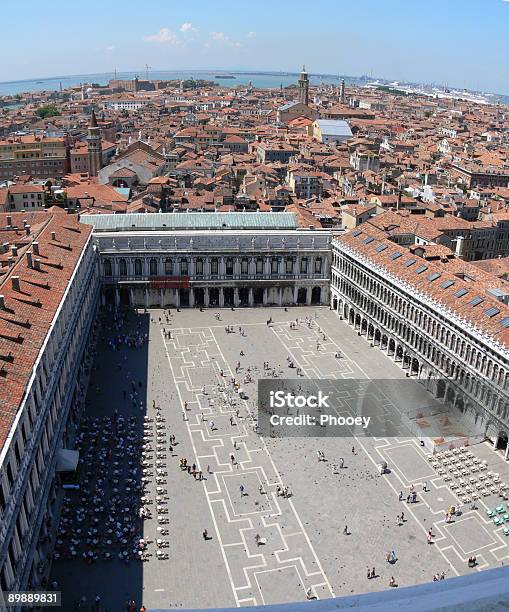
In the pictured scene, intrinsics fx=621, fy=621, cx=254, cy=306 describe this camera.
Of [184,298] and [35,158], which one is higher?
[35,158]

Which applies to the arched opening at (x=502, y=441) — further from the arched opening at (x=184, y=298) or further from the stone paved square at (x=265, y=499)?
the arched opening at (x=184, y=298)

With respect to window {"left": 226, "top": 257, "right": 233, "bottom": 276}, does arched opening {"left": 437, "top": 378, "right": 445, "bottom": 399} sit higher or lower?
Answer: lower

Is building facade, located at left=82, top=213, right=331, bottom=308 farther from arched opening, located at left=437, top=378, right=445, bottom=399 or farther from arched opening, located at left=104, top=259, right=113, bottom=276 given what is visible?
arched opening, located at left=437, top=378, right=445, bottom=399

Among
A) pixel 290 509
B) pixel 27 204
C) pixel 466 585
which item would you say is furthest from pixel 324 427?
pixel 27 204

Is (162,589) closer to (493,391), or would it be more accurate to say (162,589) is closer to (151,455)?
(151,455)

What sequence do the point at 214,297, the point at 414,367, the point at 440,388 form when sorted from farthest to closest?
the point at 214,297 → the point at 414,367 → the point at 440,388

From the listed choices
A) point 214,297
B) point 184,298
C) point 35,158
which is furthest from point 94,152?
point 214,297

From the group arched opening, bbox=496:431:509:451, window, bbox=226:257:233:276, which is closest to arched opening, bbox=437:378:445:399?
arched opening, bbox=496:431:509:451

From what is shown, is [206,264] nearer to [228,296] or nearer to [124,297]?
[228,296]

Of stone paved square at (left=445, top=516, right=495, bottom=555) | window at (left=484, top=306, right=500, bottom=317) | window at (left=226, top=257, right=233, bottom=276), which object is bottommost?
stone paved square at (left=445, top=516, right=495, bottom=555)

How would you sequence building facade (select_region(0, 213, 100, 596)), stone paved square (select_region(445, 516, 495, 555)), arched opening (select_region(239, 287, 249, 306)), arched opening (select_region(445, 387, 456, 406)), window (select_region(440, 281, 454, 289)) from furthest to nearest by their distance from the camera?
arched opening (select_region(239, 287, 249, 306)), window (select_region(440, 281, 454, 289)), arched opening (select_region(445, 387, 456, 406)), stone paved square (select_region(445, 516, 495, 555)), building facade (select_region(0, 213, 100, 596))
